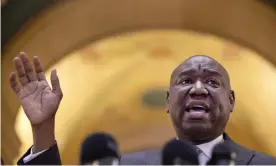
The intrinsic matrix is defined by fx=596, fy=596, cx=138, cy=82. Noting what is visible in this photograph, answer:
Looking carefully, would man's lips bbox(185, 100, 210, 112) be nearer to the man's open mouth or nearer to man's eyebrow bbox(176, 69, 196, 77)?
the man's open mouth

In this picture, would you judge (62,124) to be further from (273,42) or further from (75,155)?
(273,42)

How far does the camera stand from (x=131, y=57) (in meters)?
9.84

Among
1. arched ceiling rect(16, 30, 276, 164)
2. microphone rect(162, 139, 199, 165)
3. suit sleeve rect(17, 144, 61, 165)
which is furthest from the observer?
arched ceiling rect(16, 30, 276, 164)

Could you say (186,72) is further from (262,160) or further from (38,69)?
(38,69)

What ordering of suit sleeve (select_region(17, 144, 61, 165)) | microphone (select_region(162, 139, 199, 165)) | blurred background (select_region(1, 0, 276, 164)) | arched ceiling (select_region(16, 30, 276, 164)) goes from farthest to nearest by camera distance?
arched ceiling (select_region(16, 30, 276, 164)) → blurred background (select_region(1, 0, 276, 164)) → suit sleeve (select_region(17, 144, 61, 165)) → microphone (select_region(162, 139, 199, 165))

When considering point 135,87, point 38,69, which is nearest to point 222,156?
point 38,69

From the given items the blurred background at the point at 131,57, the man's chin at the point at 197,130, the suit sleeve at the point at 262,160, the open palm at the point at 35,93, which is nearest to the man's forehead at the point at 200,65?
the man's chin at the point at 197,130

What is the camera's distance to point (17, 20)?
18.3 ft

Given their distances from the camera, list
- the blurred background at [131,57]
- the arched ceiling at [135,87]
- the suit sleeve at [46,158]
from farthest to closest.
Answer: the arched ceiling at [135,87] → the blurred background at [131,57] → the suit sleeve at [46,158]

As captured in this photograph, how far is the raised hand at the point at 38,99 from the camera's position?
6.63 ft

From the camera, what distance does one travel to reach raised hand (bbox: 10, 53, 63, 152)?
2.02m

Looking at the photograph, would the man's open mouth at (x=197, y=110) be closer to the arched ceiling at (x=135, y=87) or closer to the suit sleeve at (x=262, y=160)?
the suit sleeve at (x=262, y=160)

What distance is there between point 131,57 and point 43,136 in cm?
784

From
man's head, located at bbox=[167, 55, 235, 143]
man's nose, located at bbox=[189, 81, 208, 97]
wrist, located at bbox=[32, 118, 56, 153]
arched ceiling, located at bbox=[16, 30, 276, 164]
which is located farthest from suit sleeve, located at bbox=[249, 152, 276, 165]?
arched ceiling, located at bbox=[16, 30, 276, 164]
